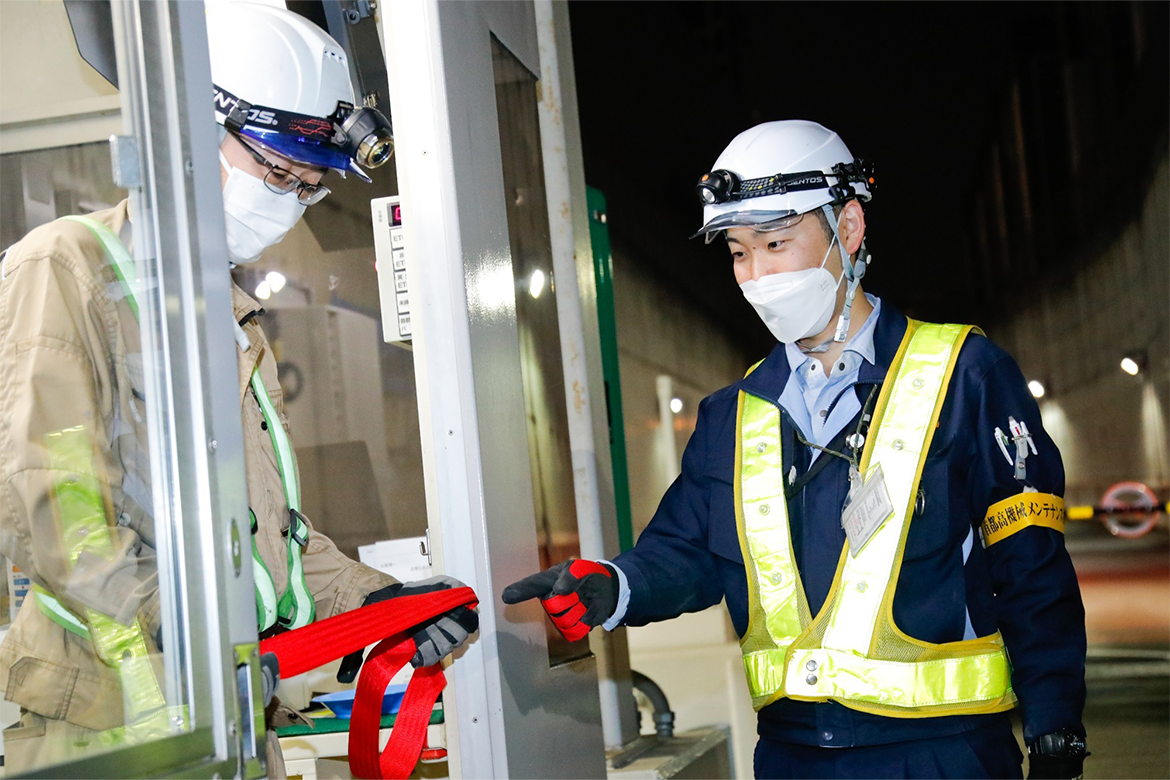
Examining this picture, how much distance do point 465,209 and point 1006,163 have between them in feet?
40.1

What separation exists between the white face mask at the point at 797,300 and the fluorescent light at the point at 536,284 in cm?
70

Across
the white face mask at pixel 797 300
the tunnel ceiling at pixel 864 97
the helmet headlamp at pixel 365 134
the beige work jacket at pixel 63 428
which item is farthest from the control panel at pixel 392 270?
the tunnel ceiling at pixel 864 97

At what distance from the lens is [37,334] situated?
4.27ft

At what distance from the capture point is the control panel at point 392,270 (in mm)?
2105

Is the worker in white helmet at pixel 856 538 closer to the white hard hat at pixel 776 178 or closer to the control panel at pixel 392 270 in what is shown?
the white hard hat at pixel 776 178

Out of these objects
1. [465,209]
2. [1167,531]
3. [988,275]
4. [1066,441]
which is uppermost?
[988,275]

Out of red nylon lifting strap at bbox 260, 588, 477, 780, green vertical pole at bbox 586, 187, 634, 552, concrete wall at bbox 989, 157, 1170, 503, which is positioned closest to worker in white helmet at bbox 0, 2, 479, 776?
red nylon lifting strap at bbox 260, 588, 477, 780

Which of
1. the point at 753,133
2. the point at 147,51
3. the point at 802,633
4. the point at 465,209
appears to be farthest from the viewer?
the point at 753,133

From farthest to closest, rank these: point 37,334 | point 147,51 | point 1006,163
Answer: point 1006,163 < point 37,334 < point 147,51

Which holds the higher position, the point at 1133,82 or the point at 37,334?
the point at 1133,82

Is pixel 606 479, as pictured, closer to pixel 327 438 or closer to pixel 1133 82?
pixel 327 438

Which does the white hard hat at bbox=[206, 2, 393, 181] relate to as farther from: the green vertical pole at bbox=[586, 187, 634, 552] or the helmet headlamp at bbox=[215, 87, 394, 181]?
the green vertical pole at bbox=[586, 187, 634, 552]

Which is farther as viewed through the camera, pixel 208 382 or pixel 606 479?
pixel 606 479

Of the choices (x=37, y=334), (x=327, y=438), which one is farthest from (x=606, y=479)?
(x=37, y=334)
